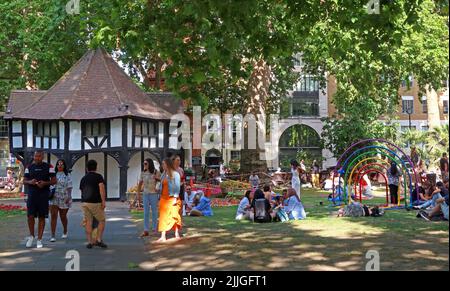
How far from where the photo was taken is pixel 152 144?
32219 mm

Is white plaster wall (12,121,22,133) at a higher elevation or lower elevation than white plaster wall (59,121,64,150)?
higher

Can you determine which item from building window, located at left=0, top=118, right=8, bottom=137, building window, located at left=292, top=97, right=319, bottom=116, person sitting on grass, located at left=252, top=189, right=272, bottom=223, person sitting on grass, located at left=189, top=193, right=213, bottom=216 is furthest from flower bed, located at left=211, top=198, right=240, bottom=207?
building window, located at left=0, top=118, right=8, bottom=137

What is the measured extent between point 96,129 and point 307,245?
22.0 meters

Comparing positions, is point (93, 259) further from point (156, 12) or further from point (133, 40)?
point (156, 12)

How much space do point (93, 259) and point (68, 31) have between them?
2513cm

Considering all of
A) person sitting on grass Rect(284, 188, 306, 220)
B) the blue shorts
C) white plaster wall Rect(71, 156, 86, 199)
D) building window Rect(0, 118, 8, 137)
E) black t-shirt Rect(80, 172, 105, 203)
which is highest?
building window Rect(0, 118, 8, 137)

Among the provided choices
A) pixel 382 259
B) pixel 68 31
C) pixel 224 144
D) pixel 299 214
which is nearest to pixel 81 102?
pixel 68 31

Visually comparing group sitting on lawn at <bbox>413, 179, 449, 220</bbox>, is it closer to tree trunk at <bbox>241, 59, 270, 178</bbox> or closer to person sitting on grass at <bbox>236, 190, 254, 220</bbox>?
person sitting on grass at <bbox>236, 190, 254, 220</bbox>

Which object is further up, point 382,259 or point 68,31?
point 68,31

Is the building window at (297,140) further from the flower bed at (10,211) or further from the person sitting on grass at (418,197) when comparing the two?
the flower bed at (10,211)

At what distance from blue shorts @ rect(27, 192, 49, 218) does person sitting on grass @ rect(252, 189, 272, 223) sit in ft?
20.6

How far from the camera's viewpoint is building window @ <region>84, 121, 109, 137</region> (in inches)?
1216

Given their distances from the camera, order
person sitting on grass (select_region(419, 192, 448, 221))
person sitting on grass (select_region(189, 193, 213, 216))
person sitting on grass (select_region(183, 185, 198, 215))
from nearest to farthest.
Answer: person sitting on grass (select_region(419, 192, 448, 221)) → person sitting on grass (select_region(189, 193, 213, 216)) → person sitting on grass (select_region(183, 185, 198, 215))

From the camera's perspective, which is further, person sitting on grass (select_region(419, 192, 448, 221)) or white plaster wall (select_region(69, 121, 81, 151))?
white plaster wall (select_region(69, 121, 81, 151))
